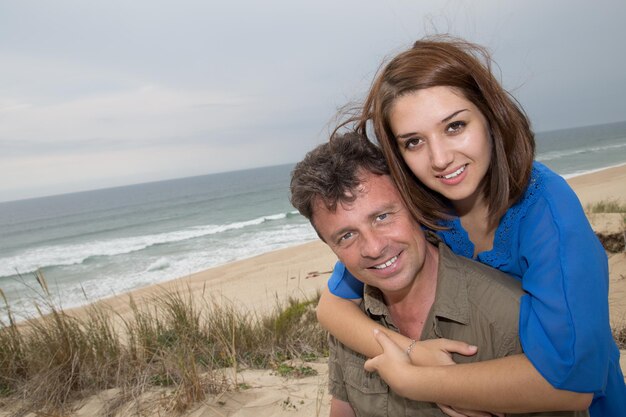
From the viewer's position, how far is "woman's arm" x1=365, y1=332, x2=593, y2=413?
177 centimetres

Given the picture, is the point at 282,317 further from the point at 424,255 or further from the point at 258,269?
the point at 258,269

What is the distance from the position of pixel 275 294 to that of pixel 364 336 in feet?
22.0

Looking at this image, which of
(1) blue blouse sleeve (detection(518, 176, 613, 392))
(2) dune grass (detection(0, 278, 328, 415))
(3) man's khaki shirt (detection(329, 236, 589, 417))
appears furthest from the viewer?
(2) dune grass (detection(0, 278, 328, 415))

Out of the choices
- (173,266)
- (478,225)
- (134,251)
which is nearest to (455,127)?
(478,225)

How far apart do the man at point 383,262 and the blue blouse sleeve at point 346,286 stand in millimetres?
277

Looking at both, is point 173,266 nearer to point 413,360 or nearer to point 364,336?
point 364,336

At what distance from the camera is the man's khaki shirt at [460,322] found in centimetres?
197

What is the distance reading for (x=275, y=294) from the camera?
29.3ft

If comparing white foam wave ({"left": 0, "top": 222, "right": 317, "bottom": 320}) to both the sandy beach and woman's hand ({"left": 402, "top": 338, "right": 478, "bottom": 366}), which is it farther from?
woman's hand ({"left": 402, "top": 338, "right": 478, "bottom": 366})

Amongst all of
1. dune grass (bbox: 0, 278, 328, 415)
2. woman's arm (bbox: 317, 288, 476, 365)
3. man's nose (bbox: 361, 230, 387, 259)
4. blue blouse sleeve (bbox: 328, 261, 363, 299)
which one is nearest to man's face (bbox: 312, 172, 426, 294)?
man's nose (bbox: 361, 230, 387, 259)

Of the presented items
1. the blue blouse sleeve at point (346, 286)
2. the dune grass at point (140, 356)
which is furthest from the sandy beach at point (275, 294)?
the blue blouse sleeve at point (346, 286)

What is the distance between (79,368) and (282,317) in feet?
8.27

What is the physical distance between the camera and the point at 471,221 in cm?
277

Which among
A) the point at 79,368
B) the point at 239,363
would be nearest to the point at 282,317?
the point at 239,363
